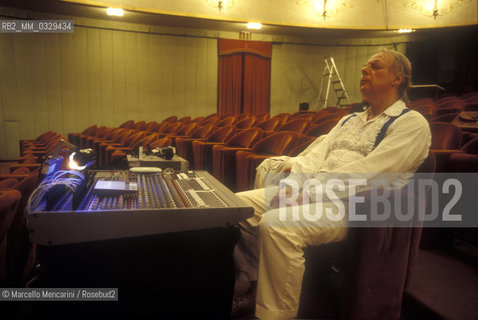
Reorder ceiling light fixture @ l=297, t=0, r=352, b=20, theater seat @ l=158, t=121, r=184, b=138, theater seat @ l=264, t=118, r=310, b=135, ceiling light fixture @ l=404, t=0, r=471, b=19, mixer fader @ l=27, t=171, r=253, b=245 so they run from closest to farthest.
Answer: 1. mixer fader @ l=27, t=171, r=253, b=245
2. theater seat @ l=264, t=118, r=310, b=135
3. theater seat @ l=158, t=121, r=184, b=138
4. ceiling light fixture @ l=404, t=0, r=471, b=19
5. ceiling light fixture @ l=297, t=0, r=352, b=20

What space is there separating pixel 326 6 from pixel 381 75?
19.8 ft

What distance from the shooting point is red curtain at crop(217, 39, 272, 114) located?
8.06m

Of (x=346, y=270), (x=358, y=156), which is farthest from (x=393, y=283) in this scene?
(x=358, y=156)

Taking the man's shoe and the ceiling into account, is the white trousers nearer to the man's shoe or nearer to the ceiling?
the man's shoe

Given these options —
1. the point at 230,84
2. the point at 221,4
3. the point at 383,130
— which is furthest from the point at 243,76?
the point at 383,130

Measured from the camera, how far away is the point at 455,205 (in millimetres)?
1808

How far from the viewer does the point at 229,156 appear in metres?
2.65

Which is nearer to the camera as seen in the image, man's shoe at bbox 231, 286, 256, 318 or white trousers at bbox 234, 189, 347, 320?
white trousers at bbox 234, 189, 347, 320

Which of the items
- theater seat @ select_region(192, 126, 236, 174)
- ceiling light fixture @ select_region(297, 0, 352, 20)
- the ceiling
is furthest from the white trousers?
ceiling light fixture @ select_region(297, 0, 352, 20)

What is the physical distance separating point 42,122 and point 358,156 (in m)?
6.96

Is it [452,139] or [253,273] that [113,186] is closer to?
[253,273]

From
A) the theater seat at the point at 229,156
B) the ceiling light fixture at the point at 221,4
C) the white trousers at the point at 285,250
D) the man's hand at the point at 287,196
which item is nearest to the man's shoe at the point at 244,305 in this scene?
the white trousers at the point at 285,250

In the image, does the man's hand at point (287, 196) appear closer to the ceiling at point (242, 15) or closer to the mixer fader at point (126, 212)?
the mixer fader at point (126, 212)

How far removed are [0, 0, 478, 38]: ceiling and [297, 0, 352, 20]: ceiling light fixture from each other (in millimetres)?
63
